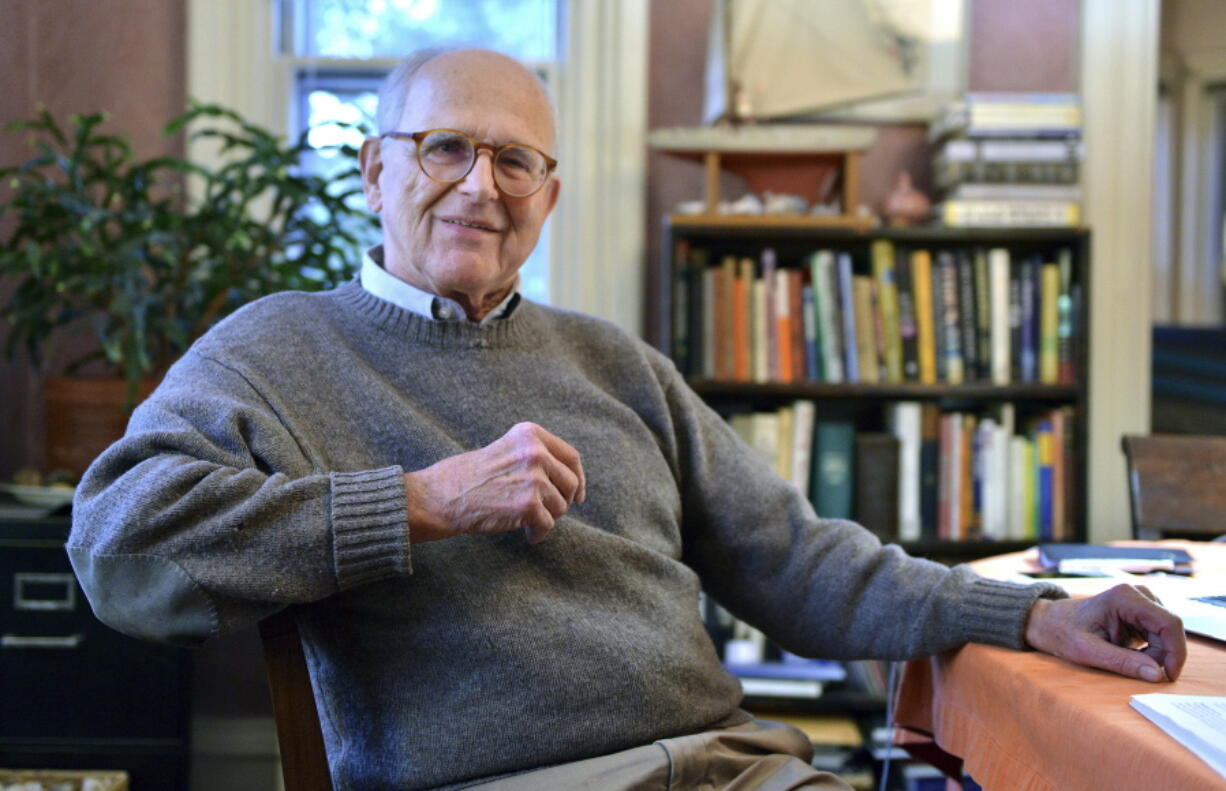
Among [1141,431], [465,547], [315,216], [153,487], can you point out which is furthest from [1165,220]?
[153,487]

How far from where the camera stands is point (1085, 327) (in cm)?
241

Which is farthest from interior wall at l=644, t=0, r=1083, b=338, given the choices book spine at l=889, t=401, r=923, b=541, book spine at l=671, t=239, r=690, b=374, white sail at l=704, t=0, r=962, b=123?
book spine at l=889, t=401, r=923, b=541

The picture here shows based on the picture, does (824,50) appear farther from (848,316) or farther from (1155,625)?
(1155,625)

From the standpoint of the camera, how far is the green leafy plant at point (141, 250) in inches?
77.1

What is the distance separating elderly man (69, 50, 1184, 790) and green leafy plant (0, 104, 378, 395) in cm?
71

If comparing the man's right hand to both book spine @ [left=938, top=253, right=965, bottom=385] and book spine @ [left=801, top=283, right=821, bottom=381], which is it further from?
book spine @ [left=938, top=253, right=965, bottom=385]

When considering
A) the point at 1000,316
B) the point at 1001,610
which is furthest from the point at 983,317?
the point at 1001,610

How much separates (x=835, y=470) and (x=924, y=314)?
39 cm

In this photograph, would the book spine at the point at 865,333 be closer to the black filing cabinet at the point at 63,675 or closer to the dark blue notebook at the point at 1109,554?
the dark blue notebook at the point at 1109,554

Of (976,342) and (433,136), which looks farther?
(976,342)

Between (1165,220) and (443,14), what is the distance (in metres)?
2.80

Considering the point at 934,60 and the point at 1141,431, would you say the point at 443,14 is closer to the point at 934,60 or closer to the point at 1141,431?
the point at 934,60

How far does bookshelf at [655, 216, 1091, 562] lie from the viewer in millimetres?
2416

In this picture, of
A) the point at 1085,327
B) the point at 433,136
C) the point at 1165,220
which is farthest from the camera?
the point at 1165,220
